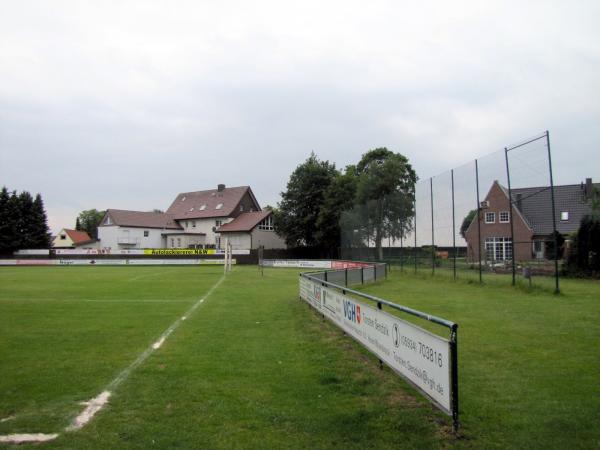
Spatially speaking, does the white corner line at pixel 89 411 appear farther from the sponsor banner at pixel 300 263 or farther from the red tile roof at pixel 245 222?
the red tile roof at pixel 245 222

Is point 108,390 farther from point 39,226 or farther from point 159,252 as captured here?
point 39,226

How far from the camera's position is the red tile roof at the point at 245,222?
2638 inches

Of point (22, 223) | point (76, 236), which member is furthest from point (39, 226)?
point (76, 236)

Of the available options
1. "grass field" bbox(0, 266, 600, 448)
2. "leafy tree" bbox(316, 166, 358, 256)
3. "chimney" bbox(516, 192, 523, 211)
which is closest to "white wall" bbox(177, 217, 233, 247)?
"leafy tree" bbox(316, 166, 358, 256)

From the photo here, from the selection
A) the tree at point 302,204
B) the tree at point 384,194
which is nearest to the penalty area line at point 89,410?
the tree at point 384,194

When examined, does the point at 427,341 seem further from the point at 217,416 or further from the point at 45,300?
the point at 45,300

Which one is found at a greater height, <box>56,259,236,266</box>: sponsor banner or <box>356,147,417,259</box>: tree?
<box>356,147,417,259</box>: tree

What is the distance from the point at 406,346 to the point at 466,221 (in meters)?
20.2

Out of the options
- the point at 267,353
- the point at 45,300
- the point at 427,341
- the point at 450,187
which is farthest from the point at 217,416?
the point at 450,187

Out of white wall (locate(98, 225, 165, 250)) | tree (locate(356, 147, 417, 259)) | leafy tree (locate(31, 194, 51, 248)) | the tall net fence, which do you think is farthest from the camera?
white wall (locate(98, 225, 165, 250))

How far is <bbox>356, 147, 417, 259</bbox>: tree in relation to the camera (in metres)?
33.7

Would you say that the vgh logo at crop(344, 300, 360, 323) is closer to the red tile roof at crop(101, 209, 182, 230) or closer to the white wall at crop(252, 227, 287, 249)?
the white wall at crop(252, 227, 287, 249)

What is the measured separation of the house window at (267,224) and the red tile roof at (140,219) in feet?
50.2

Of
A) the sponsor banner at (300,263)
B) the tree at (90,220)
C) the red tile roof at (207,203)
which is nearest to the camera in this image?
the sponsor banner at (300,263)
